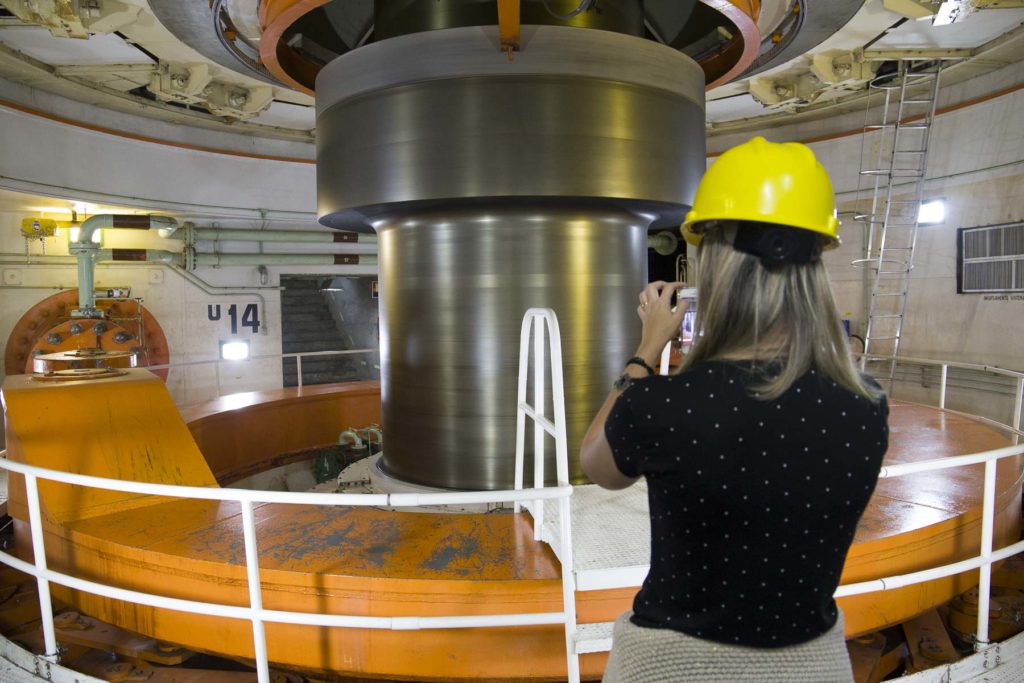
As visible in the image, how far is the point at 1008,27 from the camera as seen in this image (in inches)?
203

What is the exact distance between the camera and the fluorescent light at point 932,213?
21.4 feet

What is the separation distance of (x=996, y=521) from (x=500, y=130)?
2821 millimetres

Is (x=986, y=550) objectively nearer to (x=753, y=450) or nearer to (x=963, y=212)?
(x=753, y=450)

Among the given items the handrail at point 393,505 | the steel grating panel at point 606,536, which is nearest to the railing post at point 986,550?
the handrail at point 393,505

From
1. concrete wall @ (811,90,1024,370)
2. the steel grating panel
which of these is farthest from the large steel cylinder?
concrete wall @ (811,90,1024,370)

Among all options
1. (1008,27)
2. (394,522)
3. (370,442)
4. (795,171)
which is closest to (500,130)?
(394,522)

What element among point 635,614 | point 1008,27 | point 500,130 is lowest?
point 635,614

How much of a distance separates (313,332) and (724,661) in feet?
34.9

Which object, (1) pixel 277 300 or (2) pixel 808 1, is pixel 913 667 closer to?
(2) pixel 808 1

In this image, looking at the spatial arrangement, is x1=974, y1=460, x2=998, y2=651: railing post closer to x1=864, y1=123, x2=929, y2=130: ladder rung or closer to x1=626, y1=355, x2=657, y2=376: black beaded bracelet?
x1=626, y1=355, x2=657, y2=376: black beaded bracelet

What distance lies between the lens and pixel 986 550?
2.44 m

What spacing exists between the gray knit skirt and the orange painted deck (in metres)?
1.32

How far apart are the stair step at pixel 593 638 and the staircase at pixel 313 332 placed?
8862 mm

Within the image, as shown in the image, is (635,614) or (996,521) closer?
(635,614)
